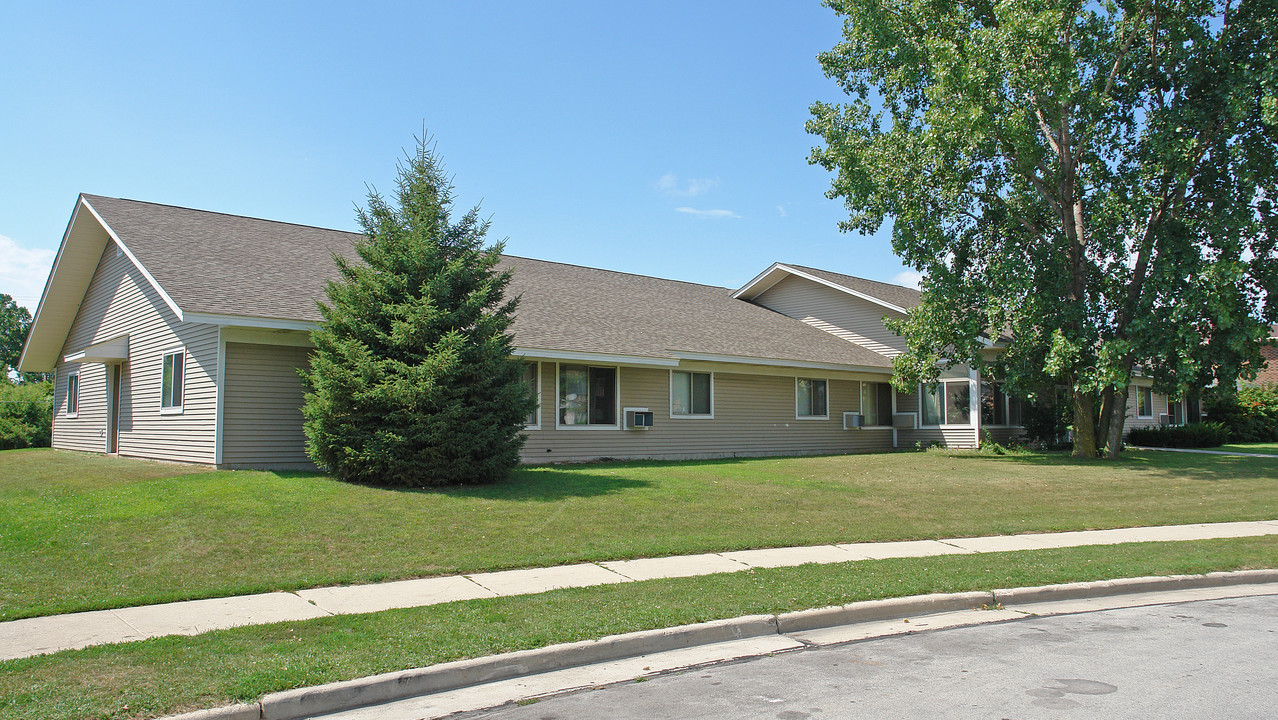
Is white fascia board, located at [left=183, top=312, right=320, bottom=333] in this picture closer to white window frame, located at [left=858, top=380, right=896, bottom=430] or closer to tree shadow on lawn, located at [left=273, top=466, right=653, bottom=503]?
tree shadow on lawn, located at [left=273, top=466, right=653, bottom=503]

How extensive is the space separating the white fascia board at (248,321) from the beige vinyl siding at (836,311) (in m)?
18.4

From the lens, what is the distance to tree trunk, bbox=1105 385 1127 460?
23266 mm

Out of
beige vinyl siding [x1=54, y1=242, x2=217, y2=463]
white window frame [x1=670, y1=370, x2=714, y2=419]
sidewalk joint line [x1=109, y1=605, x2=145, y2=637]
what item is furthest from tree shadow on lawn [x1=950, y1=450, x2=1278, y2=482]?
sidewalk joint line [x1=109, y1=605, x2=145, y2=637]

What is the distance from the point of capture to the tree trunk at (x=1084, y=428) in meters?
23.4

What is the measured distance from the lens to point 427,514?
11445mm

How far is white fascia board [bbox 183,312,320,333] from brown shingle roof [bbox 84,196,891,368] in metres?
0.11

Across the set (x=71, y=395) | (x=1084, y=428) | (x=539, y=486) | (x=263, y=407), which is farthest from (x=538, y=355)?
(x=1084, y=428)

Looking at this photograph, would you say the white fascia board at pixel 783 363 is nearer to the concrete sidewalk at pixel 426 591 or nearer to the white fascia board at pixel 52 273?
the concrete sidewalk at pixel 426 591

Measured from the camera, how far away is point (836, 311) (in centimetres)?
2948

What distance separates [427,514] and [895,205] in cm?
1586

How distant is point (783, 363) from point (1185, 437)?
18.3 metres

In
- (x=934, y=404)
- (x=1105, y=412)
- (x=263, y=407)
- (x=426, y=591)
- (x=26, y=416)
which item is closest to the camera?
(x=426, y=591)

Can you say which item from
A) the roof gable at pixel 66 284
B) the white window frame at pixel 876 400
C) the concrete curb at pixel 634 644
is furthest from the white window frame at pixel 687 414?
the concrete curb at pixel 634 644

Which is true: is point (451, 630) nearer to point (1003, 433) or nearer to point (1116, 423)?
point (1116, 423)
